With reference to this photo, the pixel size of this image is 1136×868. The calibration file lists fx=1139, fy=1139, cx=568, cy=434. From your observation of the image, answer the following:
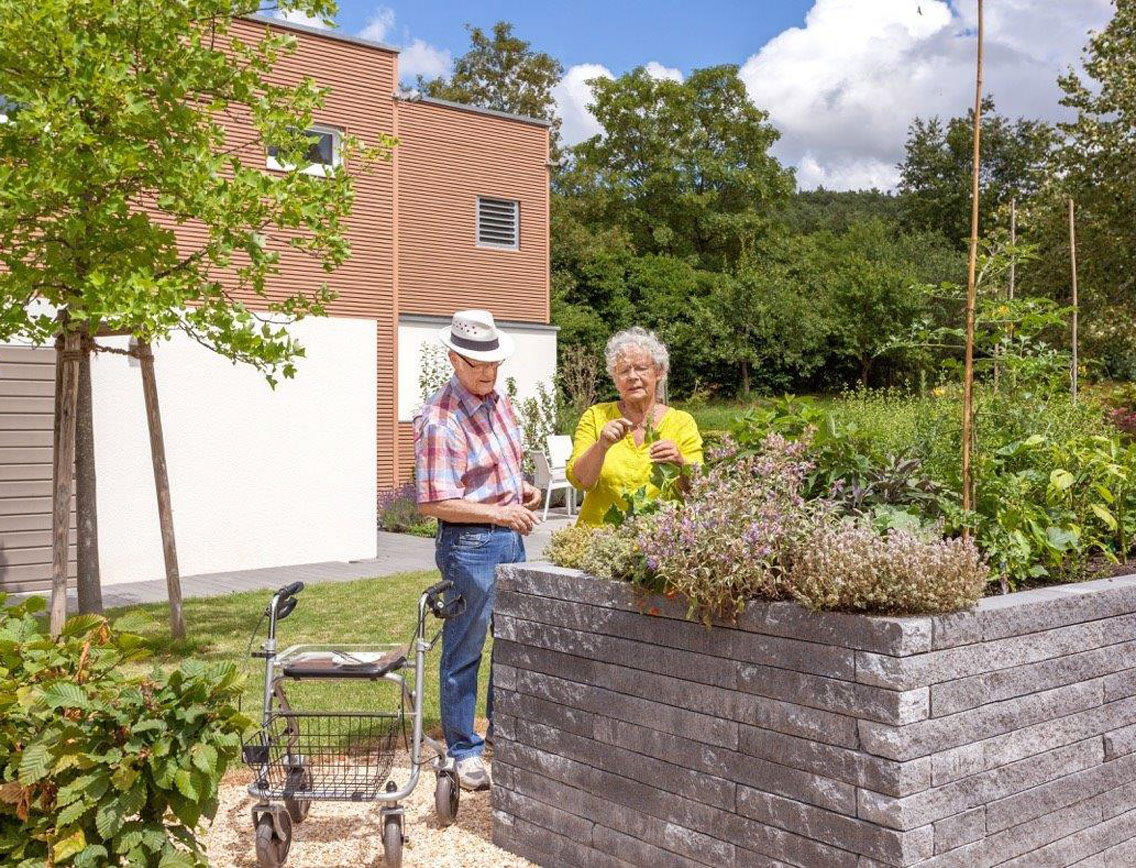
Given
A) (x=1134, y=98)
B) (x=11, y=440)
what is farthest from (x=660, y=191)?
(x=11, y=440)

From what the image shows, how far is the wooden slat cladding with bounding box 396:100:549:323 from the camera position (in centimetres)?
1956

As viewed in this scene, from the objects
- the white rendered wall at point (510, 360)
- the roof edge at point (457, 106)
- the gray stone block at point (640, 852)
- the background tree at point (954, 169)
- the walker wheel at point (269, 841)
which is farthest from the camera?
the background tree at point (954, 169)

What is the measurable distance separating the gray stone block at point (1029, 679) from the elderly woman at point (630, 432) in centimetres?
170

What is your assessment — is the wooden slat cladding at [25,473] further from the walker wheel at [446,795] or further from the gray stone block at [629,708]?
the gray stone block at [629,708]

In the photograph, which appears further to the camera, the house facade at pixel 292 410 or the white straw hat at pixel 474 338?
the house facade at pixel 292 410

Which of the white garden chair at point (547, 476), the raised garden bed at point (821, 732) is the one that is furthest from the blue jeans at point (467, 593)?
the white garden chair at point (547, 476)

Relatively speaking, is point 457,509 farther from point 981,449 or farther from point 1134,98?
point 1134,98

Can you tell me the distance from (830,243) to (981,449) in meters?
44.8

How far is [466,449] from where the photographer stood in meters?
4.61

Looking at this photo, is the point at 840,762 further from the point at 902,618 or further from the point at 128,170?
the point at 128,170

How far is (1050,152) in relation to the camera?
23703mm

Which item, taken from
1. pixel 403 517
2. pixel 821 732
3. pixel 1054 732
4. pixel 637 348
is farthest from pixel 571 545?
pixel 403 517

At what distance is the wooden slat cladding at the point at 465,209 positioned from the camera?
19562 millimetres

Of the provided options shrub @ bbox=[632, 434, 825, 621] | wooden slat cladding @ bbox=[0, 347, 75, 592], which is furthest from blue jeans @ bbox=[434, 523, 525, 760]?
wooden slat cladding @ bbox=[0, 347, 75, 592]
